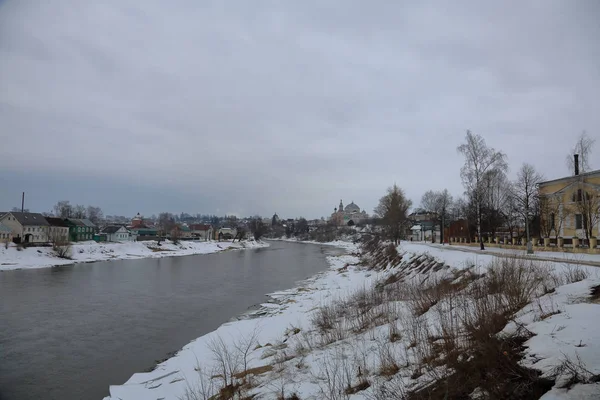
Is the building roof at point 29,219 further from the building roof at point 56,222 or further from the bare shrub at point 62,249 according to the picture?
the bare shrub at point 62,249

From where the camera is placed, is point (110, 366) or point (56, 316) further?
point (56, 316)

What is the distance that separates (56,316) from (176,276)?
15.7m

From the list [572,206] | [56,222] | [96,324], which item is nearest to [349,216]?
[56,222]

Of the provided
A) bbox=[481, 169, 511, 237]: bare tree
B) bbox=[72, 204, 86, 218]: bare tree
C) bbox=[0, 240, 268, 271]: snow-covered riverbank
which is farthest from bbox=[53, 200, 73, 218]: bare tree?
bbox=[481, 169, 511, 237]: bare tree

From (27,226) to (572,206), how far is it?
259 ft

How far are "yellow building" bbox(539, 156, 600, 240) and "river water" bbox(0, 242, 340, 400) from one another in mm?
24362

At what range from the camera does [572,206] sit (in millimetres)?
31219

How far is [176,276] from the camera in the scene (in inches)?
1252

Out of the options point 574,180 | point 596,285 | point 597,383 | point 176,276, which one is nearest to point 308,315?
point 596,285

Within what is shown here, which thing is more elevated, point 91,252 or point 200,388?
point 200,388

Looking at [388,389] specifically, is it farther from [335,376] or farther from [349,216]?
[349,216]

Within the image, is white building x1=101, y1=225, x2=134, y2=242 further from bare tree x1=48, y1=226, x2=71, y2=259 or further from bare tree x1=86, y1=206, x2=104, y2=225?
bare tree x1=86, y1=206, x2=104, y2=225

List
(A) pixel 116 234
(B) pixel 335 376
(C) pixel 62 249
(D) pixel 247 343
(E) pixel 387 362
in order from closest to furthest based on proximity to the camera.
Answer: (E) pixel 387 362, (B) pixel 335 376, (D) pixel 247 343, (C) pixel 62 249, (A) pixel 116 234

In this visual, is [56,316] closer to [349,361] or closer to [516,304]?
[349,361]
